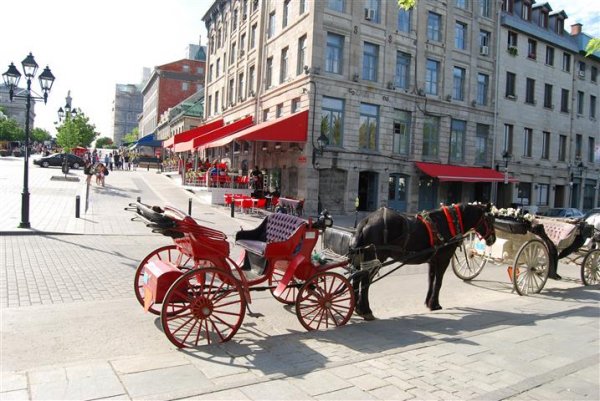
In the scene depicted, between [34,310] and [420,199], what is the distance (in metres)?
23.9

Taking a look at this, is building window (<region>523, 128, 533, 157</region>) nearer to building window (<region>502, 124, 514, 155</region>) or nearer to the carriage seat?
building window (<region>502, 124, 514, 155</region>)

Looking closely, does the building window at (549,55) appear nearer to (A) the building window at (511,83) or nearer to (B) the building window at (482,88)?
(A) the building window at (511,83)

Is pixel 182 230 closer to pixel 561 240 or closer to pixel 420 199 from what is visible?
pixel 561 240

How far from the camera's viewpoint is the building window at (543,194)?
33844 millimetres

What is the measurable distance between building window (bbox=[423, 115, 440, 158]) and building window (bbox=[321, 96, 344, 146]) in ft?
19.3

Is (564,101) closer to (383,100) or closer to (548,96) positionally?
(548,96)

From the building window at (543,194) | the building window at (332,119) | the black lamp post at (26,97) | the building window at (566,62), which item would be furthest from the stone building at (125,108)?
the black lamp post at (26,97)

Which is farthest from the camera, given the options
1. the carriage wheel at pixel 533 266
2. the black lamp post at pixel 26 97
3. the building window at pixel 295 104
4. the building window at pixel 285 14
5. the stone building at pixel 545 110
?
the stone building at pixel 545 110

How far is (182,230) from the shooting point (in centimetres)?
520

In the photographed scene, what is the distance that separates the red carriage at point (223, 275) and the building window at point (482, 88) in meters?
26.8

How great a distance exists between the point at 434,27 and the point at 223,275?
2612cm

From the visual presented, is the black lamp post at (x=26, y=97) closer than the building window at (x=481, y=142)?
Yes

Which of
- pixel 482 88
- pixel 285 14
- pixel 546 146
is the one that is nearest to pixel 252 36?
pixel 285 14

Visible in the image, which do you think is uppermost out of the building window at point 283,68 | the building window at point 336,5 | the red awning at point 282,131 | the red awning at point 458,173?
the building window at point 336,5
